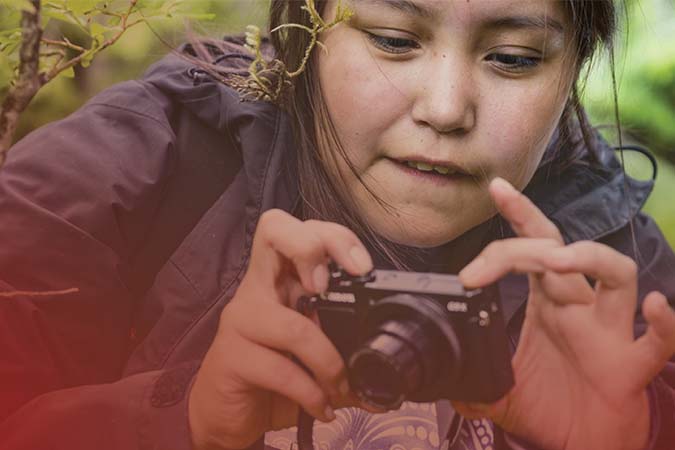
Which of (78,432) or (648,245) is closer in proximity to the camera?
(78,432)

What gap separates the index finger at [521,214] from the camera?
78 cm

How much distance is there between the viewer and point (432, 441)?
0.88m

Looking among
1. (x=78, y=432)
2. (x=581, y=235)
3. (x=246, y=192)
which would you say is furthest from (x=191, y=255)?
(x=581, y=235)

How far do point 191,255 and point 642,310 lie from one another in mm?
375

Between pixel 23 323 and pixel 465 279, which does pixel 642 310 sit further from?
pixel 23 323

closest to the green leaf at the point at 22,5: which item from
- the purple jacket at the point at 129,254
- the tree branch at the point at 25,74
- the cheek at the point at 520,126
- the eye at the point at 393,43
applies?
the tree branch at the point at 25,74

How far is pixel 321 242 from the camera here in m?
0.79

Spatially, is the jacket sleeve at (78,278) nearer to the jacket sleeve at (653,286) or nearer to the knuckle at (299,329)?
the knuckle at (299,329)

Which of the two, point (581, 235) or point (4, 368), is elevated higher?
point (581, 235)

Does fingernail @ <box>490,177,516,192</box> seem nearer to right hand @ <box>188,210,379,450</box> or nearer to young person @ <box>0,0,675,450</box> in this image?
young person @ <box>0,0,675,450</box>

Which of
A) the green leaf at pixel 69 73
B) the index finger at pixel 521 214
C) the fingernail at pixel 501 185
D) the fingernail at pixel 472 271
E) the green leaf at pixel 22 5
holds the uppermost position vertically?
the green leaf at pixel 22 5

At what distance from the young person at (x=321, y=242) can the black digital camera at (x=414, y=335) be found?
0.02 m

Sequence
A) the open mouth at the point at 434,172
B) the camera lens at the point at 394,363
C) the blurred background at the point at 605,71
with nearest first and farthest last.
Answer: the camera lens at the point at 394,363 < the open mouth at the point at 434,172 < the blurred background at the point at 605,71

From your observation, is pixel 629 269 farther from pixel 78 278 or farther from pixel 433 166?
pixel 78 278
